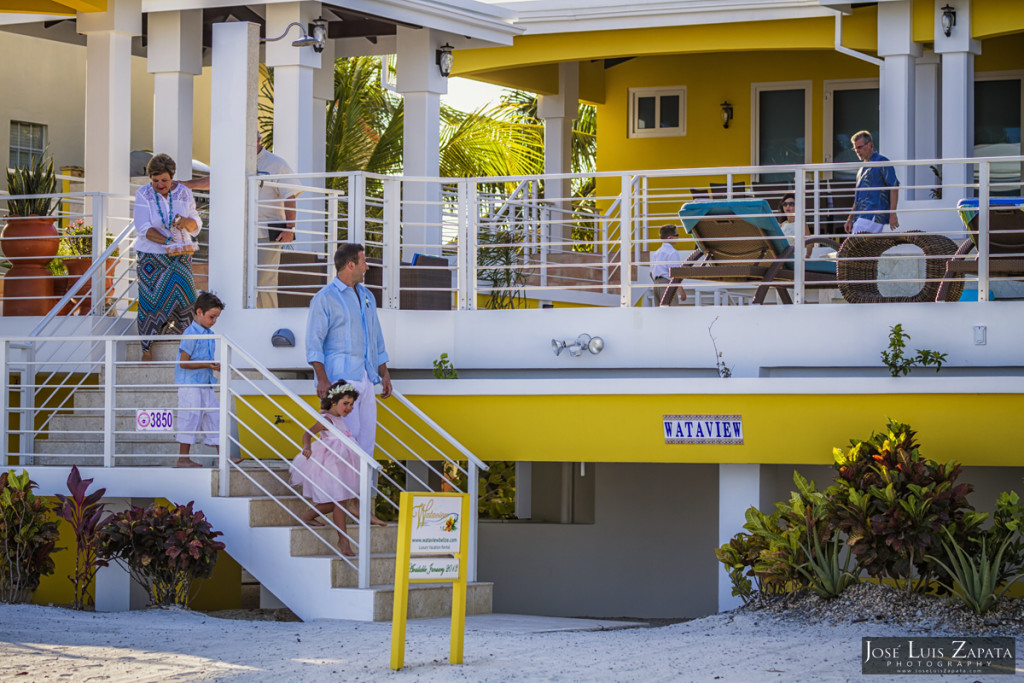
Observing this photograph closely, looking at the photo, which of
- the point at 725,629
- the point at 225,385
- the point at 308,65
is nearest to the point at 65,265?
the point at 308,65

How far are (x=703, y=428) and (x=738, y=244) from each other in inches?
55.9

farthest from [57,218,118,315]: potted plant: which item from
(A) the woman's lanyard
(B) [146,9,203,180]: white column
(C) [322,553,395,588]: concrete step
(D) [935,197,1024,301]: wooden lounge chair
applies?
(D) [935,197,1024,301]: wooden lounge chair

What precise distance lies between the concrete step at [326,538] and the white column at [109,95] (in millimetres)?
5034

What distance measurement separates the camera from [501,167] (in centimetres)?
2431

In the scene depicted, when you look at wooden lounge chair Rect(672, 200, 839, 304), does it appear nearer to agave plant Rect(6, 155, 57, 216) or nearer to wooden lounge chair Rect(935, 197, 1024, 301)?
wooden lounge chair Rect(935, 197, 1024, 301)

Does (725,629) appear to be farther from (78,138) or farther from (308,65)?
(78,138)

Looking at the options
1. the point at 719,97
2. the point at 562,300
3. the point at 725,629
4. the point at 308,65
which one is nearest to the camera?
the point at 725,629

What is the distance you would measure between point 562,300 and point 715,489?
131 inches

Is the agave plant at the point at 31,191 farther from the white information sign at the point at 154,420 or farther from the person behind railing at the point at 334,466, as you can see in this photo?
the person behind railing at the point at 334,466

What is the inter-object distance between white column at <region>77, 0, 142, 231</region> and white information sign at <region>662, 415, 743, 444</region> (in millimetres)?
6002

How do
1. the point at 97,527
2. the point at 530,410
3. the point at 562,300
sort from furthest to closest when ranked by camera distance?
the point at 562,300 < the point at 530,410 < the point at 97,527

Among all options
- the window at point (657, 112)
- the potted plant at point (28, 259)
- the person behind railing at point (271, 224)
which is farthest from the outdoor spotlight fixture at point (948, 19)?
the potted plant at point (28, 259)

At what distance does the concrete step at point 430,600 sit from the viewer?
973 cm

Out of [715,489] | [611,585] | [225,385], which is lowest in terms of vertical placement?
[611,585]
